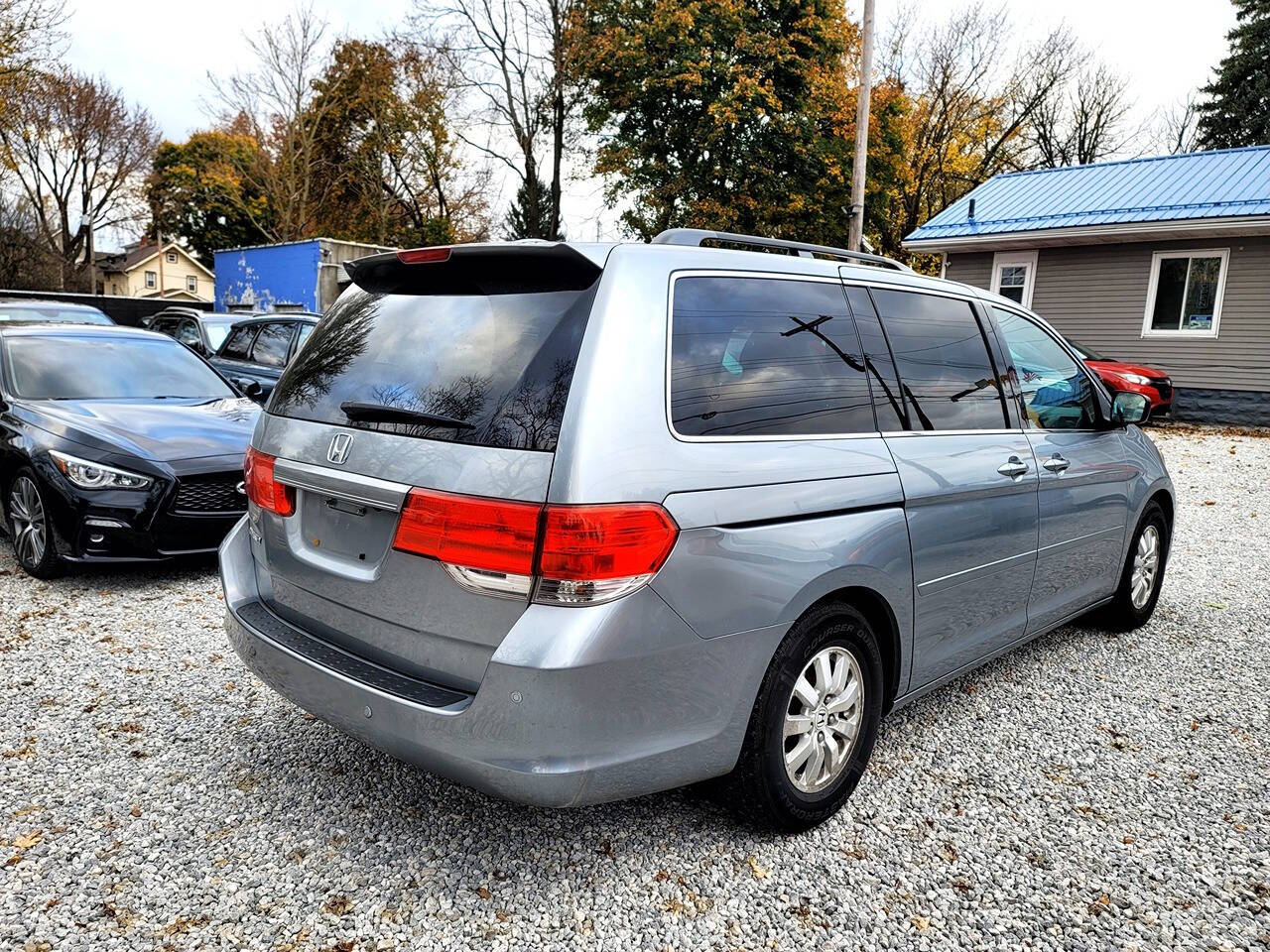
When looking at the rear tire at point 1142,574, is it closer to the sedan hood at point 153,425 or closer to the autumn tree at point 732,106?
the sedan hood at point 153,425

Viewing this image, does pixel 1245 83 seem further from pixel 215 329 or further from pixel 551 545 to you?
pixel 551 545

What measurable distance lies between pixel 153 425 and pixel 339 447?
383 centimetres

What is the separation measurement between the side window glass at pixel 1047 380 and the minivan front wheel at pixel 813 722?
5.49ft

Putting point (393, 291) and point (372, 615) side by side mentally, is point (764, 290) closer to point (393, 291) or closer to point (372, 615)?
point (393, 291)

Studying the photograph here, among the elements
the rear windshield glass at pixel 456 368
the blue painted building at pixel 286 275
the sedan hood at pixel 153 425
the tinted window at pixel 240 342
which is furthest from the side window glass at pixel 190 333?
the rear windshield glass at pixel 456 368

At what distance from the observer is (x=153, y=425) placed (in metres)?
5.66

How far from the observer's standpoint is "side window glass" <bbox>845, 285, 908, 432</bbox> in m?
3.05

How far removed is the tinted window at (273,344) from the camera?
1049cm

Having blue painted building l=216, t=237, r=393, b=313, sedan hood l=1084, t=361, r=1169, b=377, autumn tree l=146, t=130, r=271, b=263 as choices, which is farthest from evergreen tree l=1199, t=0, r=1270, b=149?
autumn tree l=146, t=130, r=271, b=263

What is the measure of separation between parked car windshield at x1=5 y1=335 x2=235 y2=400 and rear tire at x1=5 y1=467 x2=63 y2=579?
30.6 inches

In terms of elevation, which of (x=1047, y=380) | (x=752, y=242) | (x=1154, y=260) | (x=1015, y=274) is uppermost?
(x=1154, y=260)

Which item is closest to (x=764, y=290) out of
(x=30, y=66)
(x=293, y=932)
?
(x=293, y=932)

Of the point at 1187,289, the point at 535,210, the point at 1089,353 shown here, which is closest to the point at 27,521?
the point at 1089,353

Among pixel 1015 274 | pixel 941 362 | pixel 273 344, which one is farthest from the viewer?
pixel 1015 274
